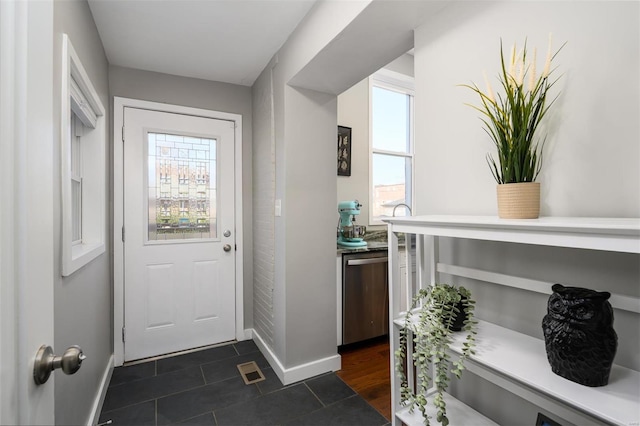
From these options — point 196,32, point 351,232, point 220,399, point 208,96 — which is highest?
point 196,32

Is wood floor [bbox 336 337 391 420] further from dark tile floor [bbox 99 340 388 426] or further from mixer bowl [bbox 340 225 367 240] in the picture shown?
mixer bowl [bbox 340 225 367 240]

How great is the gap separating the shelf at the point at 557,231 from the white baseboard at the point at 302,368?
1610mm

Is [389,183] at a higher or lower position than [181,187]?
higher

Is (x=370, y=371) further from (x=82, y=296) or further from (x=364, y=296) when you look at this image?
(x=82, y=296)

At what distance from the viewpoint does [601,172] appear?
36.4 inches

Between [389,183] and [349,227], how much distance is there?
3.45ft

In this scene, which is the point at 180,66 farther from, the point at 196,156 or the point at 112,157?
the point at 112,157

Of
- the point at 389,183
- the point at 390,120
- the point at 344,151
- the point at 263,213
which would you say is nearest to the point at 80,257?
the point at 263,213

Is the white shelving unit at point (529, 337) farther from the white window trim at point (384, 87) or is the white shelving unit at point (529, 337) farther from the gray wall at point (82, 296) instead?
the white window trim at point (384, 87)

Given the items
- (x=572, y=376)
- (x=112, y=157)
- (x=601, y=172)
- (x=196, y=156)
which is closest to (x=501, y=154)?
(x=601, y=172)

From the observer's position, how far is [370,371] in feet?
7.83

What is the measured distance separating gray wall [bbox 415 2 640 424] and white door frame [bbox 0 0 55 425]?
1360mm

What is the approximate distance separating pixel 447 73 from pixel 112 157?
2.52 metres

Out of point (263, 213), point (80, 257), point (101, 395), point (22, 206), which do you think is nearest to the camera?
point (22, 206)
